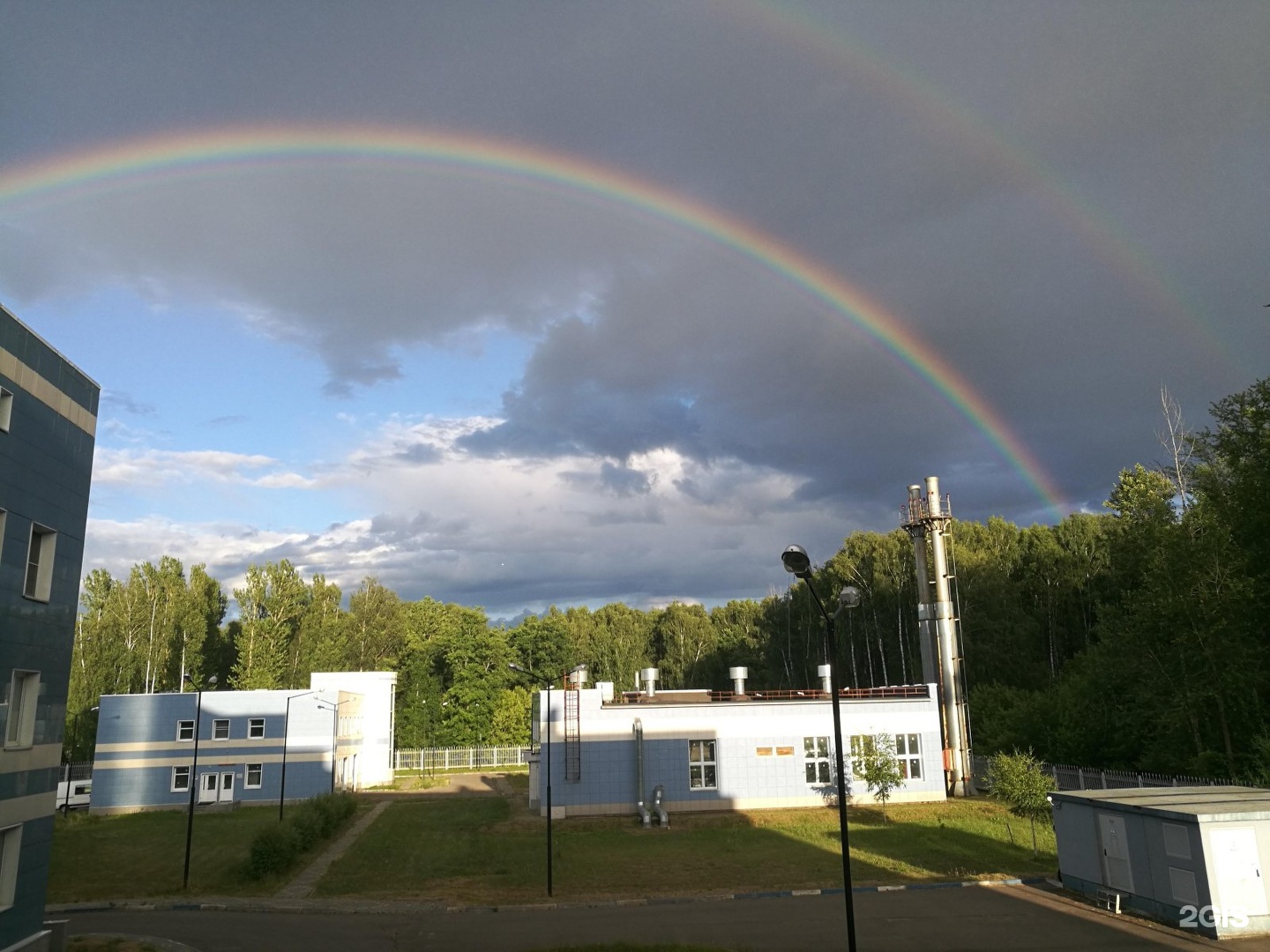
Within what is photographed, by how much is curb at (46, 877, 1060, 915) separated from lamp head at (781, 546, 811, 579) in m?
13.6

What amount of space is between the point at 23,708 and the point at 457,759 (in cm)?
5570

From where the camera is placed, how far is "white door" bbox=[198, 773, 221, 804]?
155ft

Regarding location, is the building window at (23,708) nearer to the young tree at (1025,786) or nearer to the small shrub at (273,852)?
the small shrub at (273,852)

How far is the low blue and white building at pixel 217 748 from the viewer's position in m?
46.3

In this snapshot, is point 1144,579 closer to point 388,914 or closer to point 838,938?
point 838,938

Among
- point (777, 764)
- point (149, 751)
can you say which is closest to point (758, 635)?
point (777, 764)

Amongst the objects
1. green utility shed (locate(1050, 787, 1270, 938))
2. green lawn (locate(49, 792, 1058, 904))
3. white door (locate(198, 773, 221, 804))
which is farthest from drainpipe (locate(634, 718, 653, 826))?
white door (locate(198, 773, 221, 804))

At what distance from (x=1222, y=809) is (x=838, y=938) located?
859 centimetres

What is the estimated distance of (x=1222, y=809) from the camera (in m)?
17.5

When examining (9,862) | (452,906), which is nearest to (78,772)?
(452,906)

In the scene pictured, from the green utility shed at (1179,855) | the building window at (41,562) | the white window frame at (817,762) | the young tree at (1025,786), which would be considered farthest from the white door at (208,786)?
the green utility shed at (1179,855)

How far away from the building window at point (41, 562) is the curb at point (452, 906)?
1075cm

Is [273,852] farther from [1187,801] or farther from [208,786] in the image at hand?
[1187,801]

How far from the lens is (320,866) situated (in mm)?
28719
